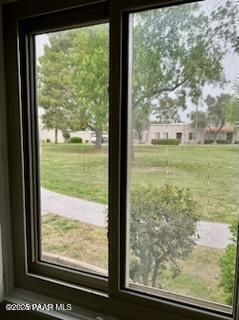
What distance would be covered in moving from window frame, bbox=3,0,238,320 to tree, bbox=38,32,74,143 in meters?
0.05

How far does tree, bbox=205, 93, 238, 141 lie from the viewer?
0.80 metres

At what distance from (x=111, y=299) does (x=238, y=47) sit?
0.92 meters

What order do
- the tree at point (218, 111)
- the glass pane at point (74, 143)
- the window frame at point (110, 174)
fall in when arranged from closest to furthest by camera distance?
1. the tree at point (218, 111)
2. the window frame at point (110, 174)
3. the glass pane at point (74, 143)

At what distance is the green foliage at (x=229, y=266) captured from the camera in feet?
2.68

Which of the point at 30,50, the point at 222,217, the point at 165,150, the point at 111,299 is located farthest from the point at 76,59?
the point at 111,299

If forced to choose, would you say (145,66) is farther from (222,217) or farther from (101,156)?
(222,217)

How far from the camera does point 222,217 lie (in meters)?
0.83

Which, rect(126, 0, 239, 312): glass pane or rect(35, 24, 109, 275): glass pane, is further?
rect(35, 24, 109, 275): glass pane

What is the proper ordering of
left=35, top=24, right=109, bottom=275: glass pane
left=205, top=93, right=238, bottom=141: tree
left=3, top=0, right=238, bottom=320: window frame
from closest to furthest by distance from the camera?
left=205, top=93, right=238, bottom=141: tree, left=3, top=0, right=238, bottom=320: window frame, left=35, top=24, right=109, bottom=275: glass pane

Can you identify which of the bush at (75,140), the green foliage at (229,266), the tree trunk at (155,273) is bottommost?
the tree trunk at (155,273)

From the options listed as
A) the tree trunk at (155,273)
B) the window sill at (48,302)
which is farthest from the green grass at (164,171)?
the window sill at (48,302)

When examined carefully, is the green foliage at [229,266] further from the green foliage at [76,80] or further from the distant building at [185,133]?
the green foliage at [76,80]

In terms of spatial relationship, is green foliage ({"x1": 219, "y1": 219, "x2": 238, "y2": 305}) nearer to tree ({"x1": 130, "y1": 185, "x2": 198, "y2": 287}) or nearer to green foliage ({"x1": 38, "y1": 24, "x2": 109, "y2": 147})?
tree ({"x1": 130, "y1": 185, "x2": 198, "y2": 287})

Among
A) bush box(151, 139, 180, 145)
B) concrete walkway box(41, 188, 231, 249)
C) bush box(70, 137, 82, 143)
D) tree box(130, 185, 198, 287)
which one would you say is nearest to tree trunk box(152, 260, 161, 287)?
tree box(130, 185, 198, 287)
